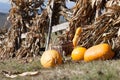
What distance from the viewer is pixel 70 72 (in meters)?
6.62

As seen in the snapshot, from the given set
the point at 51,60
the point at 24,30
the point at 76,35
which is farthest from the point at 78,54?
the point at 24,30

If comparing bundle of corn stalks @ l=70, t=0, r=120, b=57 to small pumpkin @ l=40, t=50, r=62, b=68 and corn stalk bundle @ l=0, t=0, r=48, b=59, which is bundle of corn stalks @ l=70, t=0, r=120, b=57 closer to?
small pumpkin @ l=40, t=50, r=62, b=68

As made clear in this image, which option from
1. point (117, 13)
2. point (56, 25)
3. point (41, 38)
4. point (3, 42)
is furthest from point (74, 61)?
point (3, 42)

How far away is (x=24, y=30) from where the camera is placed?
13.1 metres

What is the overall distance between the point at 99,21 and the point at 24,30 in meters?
4.68

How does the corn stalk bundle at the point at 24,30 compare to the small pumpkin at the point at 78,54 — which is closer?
the small pumpkin at the point at 78,54

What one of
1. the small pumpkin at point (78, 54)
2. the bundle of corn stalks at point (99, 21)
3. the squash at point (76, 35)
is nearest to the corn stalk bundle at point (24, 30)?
the bundle of corn stalks at point (99, 21)

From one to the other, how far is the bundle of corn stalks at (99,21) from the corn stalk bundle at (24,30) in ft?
6.76

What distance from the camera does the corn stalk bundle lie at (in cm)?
1190

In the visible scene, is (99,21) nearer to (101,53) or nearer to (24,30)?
(101,53)

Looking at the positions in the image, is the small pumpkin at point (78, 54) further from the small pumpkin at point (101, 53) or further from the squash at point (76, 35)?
the squash at point (76, 35)

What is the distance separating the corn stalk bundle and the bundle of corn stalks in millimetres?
2060

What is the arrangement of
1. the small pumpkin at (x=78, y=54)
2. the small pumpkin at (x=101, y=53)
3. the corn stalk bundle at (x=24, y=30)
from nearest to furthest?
the small pumpkin at (x=101, y=53) → the small pumpkin at (x=78, y=54) → the corn stalk bundle at (x=24, y=30)

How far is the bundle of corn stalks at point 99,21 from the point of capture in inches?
340
